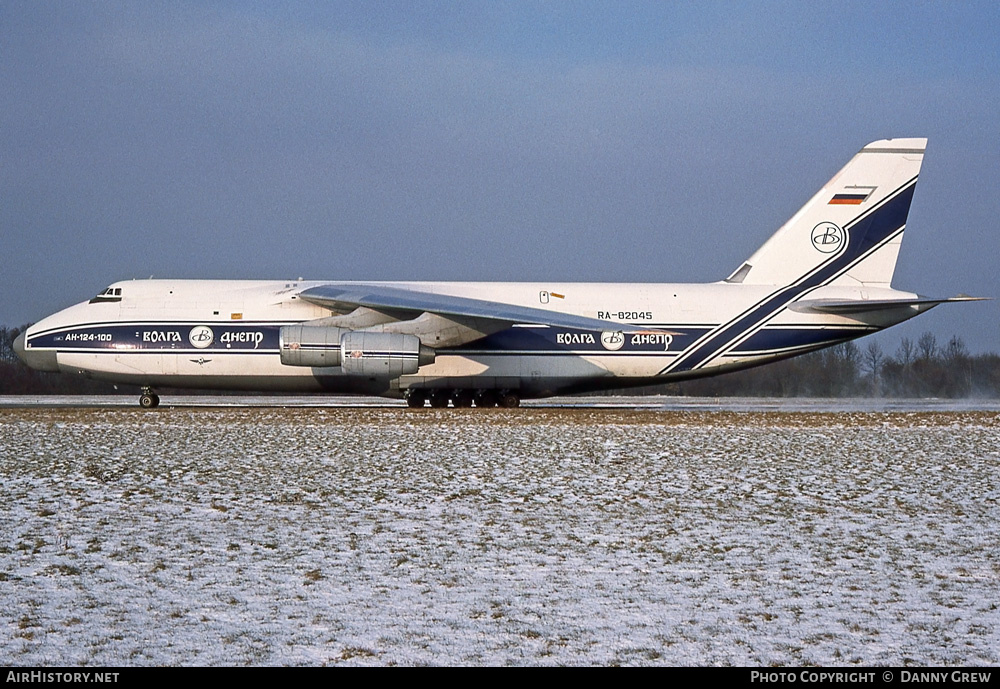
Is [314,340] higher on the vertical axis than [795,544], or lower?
higher

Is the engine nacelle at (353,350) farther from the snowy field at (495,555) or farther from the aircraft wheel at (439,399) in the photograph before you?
the snowy field at (495,555)

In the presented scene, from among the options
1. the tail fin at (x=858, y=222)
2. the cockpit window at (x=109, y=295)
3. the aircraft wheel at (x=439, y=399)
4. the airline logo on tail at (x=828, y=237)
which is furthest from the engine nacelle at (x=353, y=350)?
the airline logo on tail at (x=828, y=237)

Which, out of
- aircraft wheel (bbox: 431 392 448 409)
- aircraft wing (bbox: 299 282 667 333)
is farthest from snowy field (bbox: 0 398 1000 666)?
aircraft wheel (bbox: 431 392 448 409)

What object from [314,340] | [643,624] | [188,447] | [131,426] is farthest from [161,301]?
[643,624]

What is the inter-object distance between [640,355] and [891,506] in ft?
43.1

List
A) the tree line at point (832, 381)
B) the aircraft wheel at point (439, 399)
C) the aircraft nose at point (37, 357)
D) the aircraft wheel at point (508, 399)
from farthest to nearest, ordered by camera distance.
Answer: the tree line at point (832, 381) < the aircraft wheel at point (508, 399) < the aircraft wheel at point (439, 399) < the aircraft nose at point (37, 357)

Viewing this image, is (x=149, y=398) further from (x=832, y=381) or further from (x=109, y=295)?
(x=832, y=381)

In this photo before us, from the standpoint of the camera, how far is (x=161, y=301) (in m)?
21.4

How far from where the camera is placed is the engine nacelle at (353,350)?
63.7ft

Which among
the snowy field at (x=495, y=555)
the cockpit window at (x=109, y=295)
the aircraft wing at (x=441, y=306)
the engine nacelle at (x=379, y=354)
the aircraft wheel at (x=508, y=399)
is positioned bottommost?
the snowy field at (x=495, y=555)

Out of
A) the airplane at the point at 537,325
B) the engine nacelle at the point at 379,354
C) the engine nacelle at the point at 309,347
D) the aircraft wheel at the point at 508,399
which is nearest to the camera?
the engine nacelle at the point at 379,354

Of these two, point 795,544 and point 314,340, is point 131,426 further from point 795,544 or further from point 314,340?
point 795,544

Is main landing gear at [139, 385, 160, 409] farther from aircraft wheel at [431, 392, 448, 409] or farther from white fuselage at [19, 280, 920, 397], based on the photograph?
aircraft wheel at [431, 392, 448, 409]

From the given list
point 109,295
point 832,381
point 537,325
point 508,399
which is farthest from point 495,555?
point 832,381
